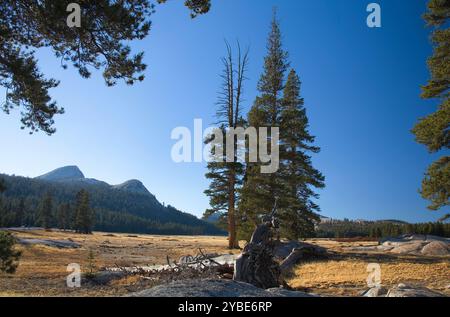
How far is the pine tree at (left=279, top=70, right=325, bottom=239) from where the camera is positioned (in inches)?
1069

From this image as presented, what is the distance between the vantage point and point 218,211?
3152cm

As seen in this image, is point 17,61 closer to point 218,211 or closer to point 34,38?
point 34,38

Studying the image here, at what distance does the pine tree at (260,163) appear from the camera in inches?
995

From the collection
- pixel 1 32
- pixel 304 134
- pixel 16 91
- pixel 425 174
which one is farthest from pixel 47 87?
pixel 304 134

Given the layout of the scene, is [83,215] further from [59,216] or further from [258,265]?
[258,265]

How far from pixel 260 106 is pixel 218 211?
9.95 meters

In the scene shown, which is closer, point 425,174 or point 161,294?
point 161,294

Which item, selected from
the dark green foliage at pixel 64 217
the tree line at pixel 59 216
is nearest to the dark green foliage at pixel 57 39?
the tree line at pixel 59 216

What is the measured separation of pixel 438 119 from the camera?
16562mm

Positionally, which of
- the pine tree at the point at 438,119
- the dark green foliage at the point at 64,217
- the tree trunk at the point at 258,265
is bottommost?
the dark green foliage at the point at 64,217

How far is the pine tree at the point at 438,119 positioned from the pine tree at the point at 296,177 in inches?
439

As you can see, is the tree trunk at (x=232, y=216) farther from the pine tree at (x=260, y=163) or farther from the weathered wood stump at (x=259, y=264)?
the weathered wood stump at (x=259, y=264)

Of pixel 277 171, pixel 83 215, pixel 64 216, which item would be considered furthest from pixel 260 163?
pixel 64 216

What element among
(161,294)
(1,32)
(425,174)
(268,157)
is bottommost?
(161,294)
